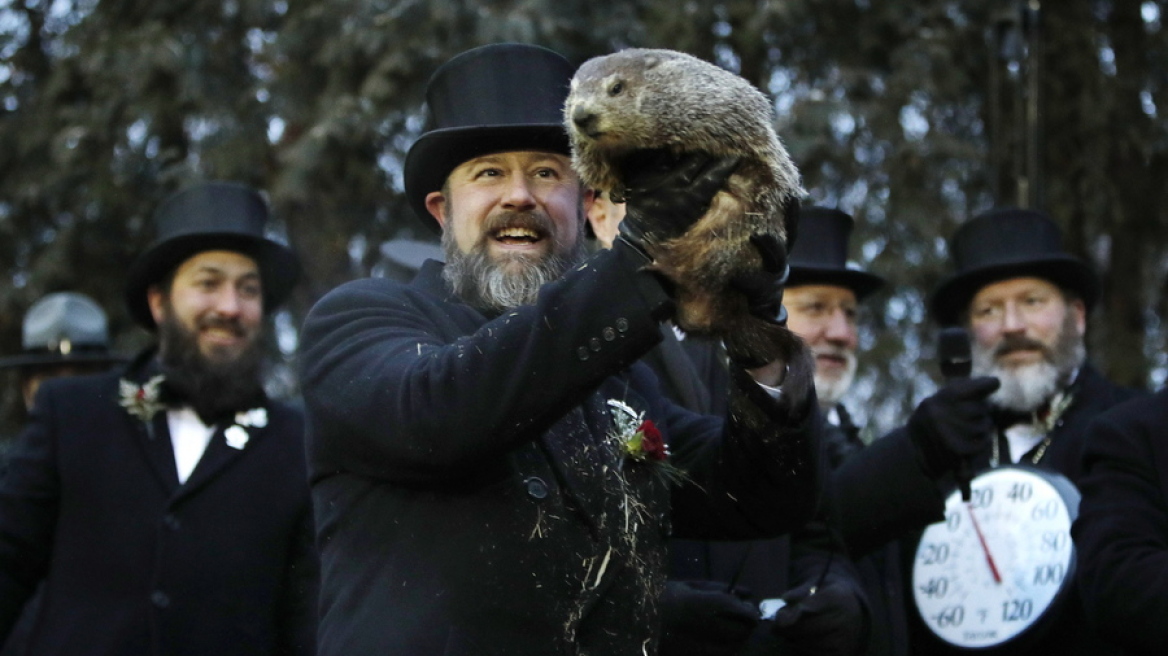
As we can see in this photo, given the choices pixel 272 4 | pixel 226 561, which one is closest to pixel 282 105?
pixel 272 4

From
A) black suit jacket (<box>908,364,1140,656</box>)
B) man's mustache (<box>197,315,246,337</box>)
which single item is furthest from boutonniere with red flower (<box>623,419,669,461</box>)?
man's mustache (<box>197,315,246,337</box>)

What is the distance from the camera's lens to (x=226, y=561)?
487cm

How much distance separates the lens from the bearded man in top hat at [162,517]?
15.7 feet

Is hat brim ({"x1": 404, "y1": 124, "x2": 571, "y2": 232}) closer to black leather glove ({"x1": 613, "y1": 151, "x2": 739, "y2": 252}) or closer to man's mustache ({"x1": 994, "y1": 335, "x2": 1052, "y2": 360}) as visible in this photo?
black leather glove ({"x1": 613, "y1": 151, "x2": 739, "y2": 252})

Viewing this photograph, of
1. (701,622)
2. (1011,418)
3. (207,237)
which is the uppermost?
(207,237)

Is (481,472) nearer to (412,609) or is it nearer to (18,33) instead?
(412,609)

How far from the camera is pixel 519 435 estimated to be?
263 centimetres

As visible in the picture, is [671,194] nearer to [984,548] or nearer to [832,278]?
[984,548]

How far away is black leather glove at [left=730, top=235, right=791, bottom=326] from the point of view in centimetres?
262

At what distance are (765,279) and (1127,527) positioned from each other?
2.03 m

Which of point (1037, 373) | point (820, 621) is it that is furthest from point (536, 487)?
point (1037, 373)

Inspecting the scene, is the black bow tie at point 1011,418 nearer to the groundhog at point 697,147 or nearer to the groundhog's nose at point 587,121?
the groundhog at point 697,147

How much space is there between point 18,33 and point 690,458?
904 centimetres

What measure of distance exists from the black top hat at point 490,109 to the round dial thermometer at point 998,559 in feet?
7.15
